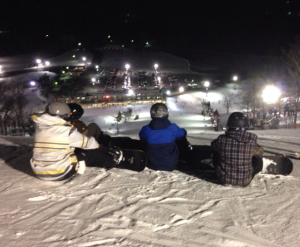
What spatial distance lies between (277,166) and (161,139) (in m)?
1.94

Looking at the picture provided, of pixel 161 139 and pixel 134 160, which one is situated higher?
pixel 161 139

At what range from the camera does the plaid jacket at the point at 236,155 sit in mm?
3424

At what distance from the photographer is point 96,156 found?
4211 mm

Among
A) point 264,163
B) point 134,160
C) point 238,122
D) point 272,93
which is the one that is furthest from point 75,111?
point 272,93

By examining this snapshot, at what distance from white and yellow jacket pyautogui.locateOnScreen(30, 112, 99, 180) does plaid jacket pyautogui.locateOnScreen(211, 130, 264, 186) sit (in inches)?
77.3

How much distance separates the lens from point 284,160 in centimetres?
409

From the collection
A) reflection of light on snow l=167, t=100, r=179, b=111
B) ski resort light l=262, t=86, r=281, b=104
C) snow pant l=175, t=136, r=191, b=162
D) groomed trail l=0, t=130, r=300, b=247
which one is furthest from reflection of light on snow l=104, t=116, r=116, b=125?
groomed trail l=0, t=130, r=300, b=247

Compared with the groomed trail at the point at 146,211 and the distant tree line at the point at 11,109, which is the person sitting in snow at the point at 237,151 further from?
the distant tree line at the point at 11,109

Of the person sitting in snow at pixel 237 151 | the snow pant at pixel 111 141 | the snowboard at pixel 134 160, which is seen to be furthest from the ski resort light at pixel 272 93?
the snowboard at pixel 134 160

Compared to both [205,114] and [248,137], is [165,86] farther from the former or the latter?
[248,137]

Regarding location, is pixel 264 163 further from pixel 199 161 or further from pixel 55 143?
pixel 55 143

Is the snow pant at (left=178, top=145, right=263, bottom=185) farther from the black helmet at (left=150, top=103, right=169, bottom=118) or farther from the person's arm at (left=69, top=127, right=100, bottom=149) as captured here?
the person's arm at (left=69, top=127, right=100, bottom=149)

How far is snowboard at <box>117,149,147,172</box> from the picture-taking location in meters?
4.23

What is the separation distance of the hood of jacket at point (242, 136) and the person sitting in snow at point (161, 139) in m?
0.94
